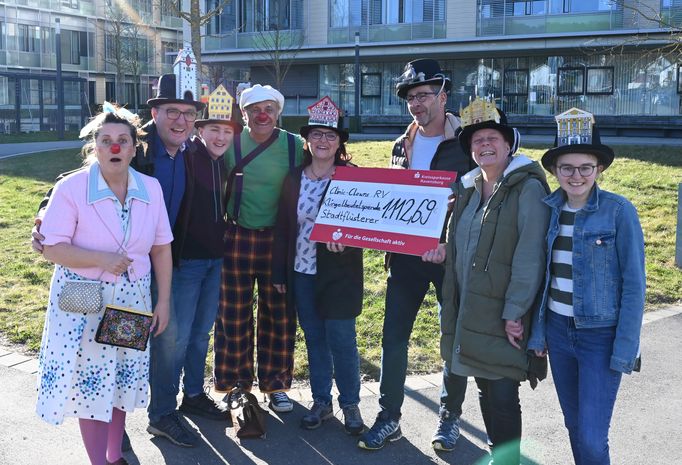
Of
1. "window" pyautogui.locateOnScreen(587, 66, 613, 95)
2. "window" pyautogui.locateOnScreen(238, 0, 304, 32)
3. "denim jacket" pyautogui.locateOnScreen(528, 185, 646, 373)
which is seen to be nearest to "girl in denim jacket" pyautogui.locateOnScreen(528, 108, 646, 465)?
"denim jacket" pyautogui.locateOnScreen(528, 185, 646, 373)

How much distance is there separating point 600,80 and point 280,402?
3043cm

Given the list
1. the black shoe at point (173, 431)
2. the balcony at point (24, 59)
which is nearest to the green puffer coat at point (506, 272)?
the black shoe at point (173, 431)

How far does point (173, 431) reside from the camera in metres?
4.72

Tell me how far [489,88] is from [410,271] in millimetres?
31298

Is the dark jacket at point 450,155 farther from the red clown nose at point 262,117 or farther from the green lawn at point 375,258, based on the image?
the green lawn at point 375,258

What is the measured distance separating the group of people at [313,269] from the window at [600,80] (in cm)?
2968

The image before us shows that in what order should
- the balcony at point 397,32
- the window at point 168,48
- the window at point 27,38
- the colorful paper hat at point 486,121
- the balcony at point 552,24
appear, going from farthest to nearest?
1. the window at point 168,48
2. the window at point 27,38
3. the balcony at point 397,32
4. the balcony at point 552,24
5. the colorful paper hat at point 486,121

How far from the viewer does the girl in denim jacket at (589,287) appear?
3.39 m

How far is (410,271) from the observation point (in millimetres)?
4672

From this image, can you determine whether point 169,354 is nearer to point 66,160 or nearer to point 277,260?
point 277,260

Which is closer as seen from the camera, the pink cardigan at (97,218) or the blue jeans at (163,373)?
the pink cardigan at (97,218)

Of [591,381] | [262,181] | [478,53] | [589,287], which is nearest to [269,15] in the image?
[478,53]

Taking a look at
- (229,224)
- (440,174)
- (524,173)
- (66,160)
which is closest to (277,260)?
(229,224)

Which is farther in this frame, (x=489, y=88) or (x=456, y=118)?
(x=489, y=88)
